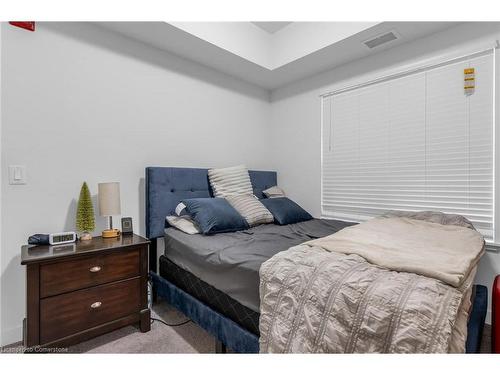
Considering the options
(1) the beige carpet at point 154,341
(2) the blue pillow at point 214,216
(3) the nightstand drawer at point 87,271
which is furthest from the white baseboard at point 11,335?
(2) the blue pillow at point 214,216

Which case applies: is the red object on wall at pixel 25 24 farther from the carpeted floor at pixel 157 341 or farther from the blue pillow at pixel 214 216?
the carpeted floor at pixel 157 341

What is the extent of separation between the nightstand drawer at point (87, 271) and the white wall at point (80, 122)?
0.55 m

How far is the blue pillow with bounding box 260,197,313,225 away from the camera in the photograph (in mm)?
2609

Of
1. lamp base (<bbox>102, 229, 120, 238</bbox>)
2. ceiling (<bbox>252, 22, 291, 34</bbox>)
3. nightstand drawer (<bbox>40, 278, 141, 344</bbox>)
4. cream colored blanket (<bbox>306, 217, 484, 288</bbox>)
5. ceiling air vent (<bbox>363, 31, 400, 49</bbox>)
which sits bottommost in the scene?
nightstand drawer (<bbox>40, 278, 141, 344</bbox>)

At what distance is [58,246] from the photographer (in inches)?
68.7

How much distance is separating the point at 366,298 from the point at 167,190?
6.32ft

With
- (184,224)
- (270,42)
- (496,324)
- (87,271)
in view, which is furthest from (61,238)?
(270,42)

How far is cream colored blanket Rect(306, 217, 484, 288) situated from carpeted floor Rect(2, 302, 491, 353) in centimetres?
74

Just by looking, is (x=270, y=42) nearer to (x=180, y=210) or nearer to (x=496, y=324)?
(x=180, y=210)

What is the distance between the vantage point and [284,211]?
266cm

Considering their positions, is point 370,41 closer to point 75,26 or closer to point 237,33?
point 237,33

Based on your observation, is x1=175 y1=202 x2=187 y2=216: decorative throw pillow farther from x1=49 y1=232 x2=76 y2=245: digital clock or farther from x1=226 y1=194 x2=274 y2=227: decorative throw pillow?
x1=49 y1=232 x2=76 y2=245: digital clock

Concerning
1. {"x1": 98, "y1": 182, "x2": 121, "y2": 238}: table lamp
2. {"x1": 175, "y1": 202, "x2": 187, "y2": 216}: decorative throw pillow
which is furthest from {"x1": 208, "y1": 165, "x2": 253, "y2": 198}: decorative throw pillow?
{"x1": 98, "y1": 182, "x2": 121, "y2": 238}: table lamp
